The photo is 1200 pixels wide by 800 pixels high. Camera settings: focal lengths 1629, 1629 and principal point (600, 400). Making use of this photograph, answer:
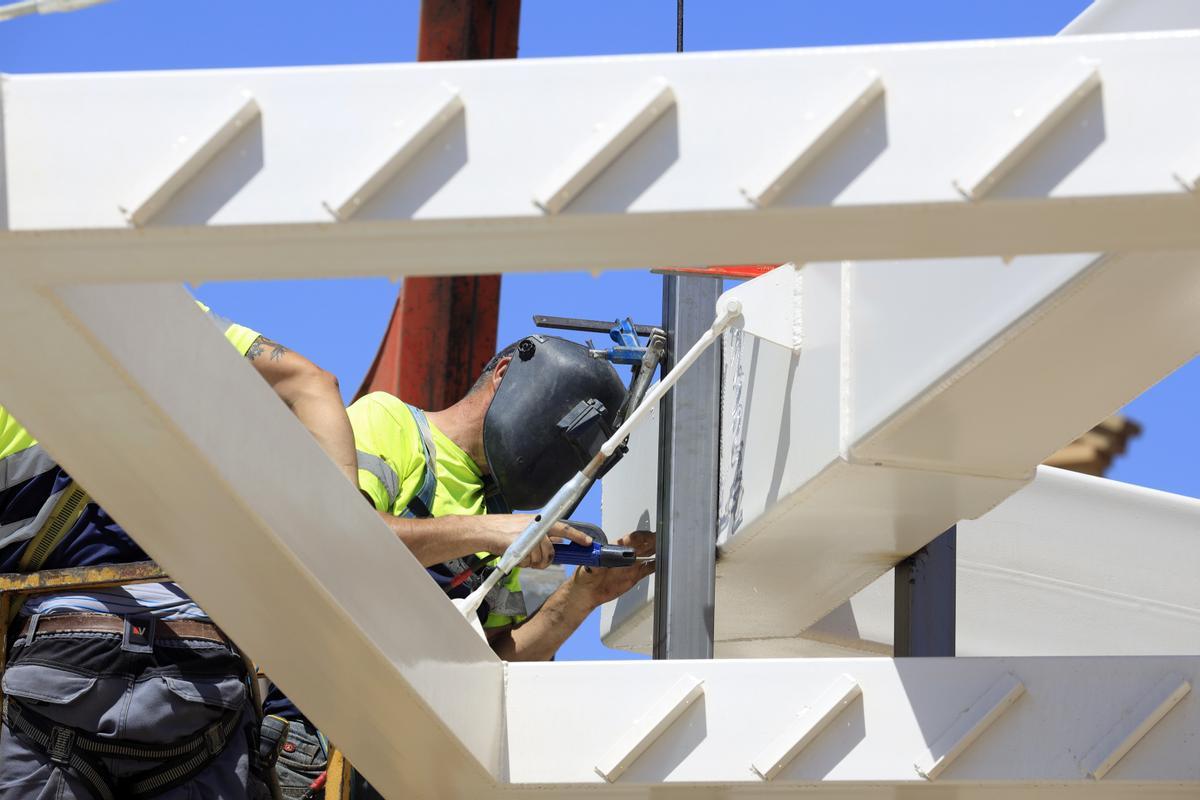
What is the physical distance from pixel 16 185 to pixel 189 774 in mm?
2105

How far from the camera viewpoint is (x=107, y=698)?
3.68 m

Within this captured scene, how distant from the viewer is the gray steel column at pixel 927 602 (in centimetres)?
441

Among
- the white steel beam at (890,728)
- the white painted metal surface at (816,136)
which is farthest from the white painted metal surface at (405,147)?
the white steel beam at (890,728)

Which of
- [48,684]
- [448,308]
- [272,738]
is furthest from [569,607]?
[448,308]

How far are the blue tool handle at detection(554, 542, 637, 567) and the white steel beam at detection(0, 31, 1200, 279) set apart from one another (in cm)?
279

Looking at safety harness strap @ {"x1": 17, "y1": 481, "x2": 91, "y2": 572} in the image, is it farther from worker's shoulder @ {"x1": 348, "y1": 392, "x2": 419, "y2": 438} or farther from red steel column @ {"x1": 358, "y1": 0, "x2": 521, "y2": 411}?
red steel column @ {"x1": 358, "y1": 0, "x2": 521, "y2": 411}

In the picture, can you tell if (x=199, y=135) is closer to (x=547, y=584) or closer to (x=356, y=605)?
(x=356, y=605)

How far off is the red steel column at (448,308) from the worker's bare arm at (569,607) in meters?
5.68

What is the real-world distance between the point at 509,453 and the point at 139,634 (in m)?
2.01

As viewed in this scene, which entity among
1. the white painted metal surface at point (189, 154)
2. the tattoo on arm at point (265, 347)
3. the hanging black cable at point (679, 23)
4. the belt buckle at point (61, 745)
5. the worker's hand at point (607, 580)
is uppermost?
the hanging black cable at point (679, 23)

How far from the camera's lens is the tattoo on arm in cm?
391

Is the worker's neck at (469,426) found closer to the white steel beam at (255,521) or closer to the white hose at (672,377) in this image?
the white hose at (672,377)

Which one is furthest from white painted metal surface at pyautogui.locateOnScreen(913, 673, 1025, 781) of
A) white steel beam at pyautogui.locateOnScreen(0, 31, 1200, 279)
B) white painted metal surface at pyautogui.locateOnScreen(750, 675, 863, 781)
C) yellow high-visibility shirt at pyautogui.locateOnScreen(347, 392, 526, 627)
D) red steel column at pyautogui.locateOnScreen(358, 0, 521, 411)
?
red steel column at pyautogui.locateOnScreen(358, 0, 521, 411)

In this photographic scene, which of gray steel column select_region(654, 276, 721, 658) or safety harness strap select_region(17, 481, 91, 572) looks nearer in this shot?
safety harness strap select_region(17, 481, 91, 572)
